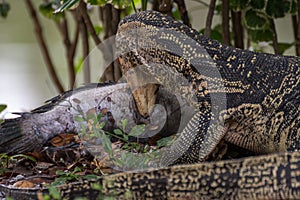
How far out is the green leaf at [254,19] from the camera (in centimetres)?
458

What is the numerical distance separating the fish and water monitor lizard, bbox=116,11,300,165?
0.38 m

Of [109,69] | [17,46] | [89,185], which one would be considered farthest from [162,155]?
[17,46]

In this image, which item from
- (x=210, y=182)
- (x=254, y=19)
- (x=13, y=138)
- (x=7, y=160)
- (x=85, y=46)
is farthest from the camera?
(x=85, y=46)

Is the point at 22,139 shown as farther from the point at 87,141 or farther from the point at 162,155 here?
the point at 162,155

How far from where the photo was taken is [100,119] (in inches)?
151

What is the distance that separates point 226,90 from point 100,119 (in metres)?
0.81

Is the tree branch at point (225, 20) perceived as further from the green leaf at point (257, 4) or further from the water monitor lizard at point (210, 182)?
the water monitor lizard at point (210, 182)

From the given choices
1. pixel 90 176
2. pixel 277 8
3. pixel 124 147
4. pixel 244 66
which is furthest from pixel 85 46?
pixel 90 176

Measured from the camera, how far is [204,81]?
3359 mm

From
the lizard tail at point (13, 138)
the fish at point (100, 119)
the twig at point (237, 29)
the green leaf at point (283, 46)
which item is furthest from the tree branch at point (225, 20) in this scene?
the lizard tail at point (13, 138)

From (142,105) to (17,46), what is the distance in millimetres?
9755

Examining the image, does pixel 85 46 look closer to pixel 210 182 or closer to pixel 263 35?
pixel 263 35

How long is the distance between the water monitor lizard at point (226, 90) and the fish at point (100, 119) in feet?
1.26

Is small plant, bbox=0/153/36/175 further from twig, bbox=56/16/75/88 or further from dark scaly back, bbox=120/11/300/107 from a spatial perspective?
twig, bbox=56/16/75/88
